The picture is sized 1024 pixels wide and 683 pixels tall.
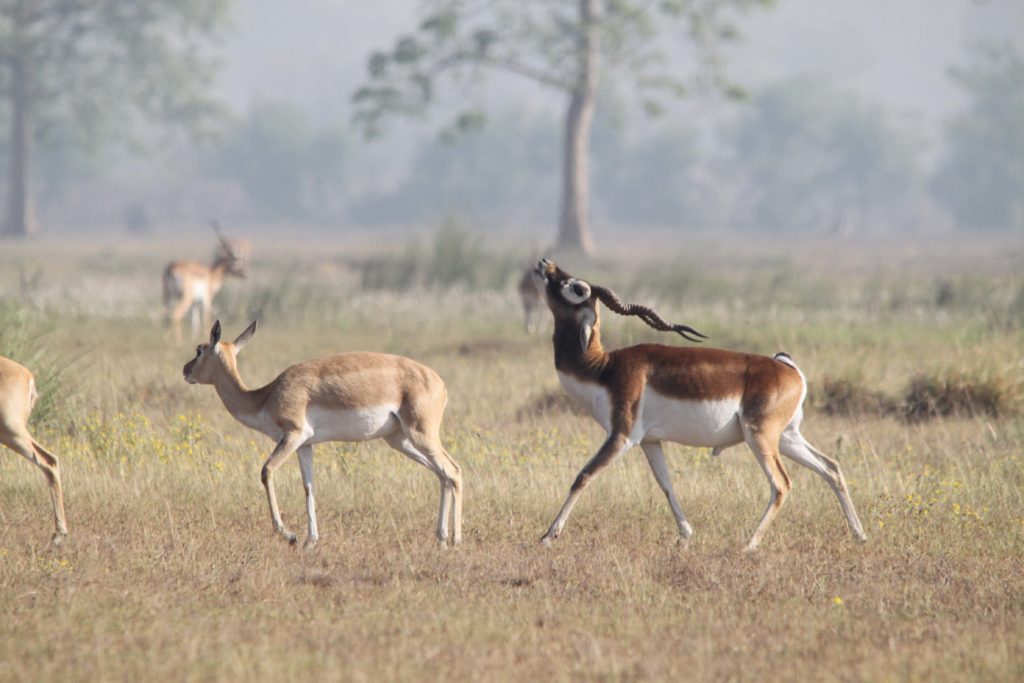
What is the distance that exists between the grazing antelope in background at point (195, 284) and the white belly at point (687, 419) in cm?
1323

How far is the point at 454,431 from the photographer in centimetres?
1274

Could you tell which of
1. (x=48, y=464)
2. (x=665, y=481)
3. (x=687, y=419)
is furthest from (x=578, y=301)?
(x=48, y=464)

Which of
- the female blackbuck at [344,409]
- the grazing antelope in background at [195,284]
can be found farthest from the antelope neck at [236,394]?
the grazing antelope in background at [195,284]

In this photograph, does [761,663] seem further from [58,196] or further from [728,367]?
[58,196]

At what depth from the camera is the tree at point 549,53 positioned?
46906 mm

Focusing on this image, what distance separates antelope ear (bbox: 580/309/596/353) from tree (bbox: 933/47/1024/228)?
329ft

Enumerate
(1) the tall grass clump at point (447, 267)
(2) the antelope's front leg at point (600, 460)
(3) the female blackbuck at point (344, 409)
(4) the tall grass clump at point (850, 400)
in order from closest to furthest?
(2) the antelope's front leg at point (600, 460) < (3) the female blackbuck at point (344, 409) < (4) the tall grass clump at point (850, 400) < (1) the tall grass clump at point (447, 267)

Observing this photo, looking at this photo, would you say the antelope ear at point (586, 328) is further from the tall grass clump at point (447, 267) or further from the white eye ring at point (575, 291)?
the tall grass clump at point (447, 267)

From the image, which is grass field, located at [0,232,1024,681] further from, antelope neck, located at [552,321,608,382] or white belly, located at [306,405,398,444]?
antelope neck, located at [552,321,608,382]

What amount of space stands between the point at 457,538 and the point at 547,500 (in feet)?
4.05

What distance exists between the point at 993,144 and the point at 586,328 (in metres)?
103

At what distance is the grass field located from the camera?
22.1 feet

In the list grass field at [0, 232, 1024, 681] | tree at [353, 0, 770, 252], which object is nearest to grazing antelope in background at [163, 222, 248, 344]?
grass field at [0, 232, 1024, 681]

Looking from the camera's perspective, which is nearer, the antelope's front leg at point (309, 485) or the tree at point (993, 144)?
the antelope's front leg at point (309, 485)
